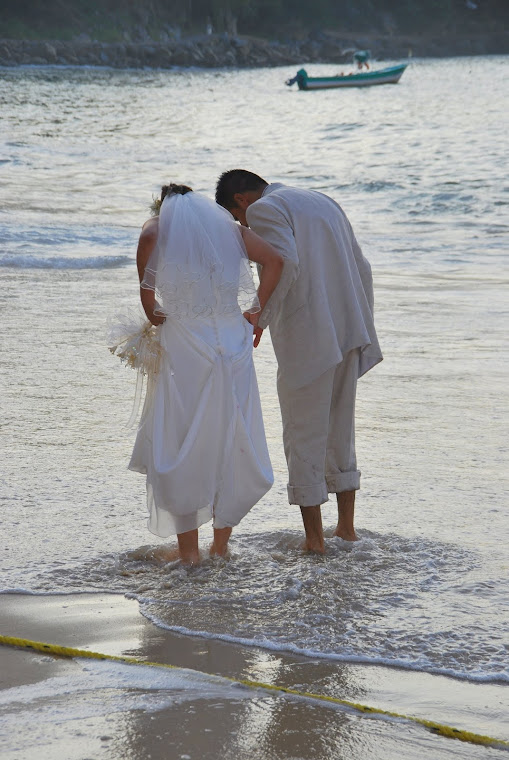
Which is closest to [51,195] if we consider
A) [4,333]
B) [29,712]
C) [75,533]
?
[4,333]

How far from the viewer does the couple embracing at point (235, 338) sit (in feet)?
12.0

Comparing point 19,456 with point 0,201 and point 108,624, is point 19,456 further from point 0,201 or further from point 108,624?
point 0,201

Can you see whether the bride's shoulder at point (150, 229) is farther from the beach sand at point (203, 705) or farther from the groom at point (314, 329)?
the beach sand at point (203, 705)

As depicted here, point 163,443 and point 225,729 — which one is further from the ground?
point 163,443

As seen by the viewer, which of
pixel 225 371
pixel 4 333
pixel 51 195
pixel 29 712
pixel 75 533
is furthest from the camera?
pixel 51 195

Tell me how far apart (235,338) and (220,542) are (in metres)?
0.76

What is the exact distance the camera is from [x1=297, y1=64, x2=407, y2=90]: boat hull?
72062mm

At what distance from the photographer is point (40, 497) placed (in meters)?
4.37

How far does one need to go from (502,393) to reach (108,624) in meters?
3.51

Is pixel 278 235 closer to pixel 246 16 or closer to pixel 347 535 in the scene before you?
pixel 347 535

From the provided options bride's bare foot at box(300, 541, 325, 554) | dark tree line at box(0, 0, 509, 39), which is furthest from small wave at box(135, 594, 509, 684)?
dark tree line at box(0, 0, 509, 39)

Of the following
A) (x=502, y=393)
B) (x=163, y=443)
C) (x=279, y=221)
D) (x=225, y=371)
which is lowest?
(x=502, y=393)

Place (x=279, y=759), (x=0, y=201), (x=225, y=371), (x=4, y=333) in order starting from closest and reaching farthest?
(x=279, y=759) < (x=225, y=371) < (x=4, y=333) < (x=0, y=201)

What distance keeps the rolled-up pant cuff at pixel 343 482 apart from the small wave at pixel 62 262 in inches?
303
